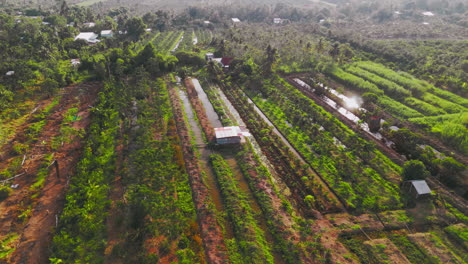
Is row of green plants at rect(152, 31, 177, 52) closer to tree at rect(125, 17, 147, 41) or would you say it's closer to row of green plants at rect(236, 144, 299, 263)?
tree at rect(125, 17, 147, 41)

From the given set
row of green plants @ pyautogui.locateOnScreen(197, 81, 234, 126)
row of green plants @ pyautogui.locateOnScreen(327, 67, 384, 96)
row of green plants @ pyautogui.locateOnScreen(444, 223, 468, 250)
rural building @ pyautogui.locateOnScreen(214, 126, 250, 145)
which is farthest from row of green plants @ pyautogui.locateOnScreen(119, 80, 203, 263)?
row of green plants @ pyautogui.locateOnScreen(327, 67, 384, 96)

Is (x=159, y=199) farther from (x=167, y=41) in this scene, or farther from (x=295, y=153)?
(x=167, y=41)

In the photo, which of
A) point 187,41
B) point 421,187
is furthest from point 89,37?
point 421,187

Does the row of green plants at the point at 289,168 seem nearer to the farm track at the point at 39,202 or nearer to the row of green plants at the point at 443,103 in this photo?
the farm track at the point at 39,202

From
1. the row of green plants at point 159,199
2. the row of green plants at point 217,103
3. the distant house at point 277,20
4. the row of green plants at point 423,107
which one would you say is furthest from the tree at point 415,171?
the distant house at point 277,20

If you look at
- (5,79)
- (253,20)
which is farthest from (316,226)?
(253,20)

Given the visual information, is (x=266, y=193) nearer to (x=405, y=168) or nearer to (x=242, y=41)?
(x=405, y=168)
